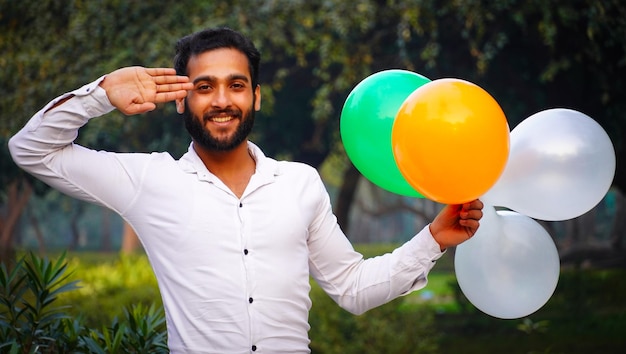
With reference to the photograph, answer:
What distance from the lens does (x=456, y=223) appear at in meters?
2.40

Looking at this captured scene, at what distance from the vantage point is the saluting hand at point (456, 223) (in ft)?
7.73

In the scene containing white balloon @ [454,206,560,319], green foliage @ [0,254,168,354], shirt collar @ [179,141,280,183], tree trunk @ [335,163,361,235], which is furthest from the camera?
tree trunk @ [335,163,361,235]

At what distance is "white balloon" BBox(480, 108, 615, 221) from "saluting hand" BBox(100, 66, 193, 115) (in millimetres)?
1025

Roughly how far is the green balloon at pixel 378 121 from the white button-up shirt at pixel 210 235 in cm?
A: 31

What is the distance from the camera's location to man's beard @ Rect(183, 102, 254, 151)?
236 cm

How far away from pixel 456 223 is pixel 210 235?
724 millimetres

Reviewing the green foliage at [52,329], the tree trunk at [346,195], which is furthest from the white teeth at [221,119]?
the tree trunk at [346,195]

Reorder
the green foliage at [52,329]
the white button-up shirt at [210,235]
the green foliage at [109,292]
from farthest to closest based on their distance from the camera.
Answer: the green foliage at [109,292] → the green foliage at [52,329] → the white button-up shirt at [210,235]

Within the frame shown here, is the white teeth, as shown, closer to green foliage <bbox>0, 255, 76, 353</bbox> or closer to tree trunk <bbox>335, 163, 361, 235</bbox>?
green foliage <bbox>0, 255, 76, 353</bbox>

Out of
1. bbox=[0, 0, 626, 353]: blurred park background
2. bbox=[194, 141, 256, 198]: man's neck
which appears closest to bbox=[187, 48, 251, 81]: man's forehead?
bbox=[194, 141, 256, 198]: man's neck

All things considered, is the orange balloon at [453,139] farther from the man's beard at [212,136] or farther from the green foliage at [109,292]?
the green foliage at [109,292]

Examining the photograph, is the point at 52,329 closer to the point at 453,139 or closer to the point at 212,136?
the point at 212,136

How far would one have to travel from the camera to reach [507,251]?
2574mm

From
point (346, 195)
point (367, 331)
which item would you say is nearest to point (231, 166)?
point (367, 331)
